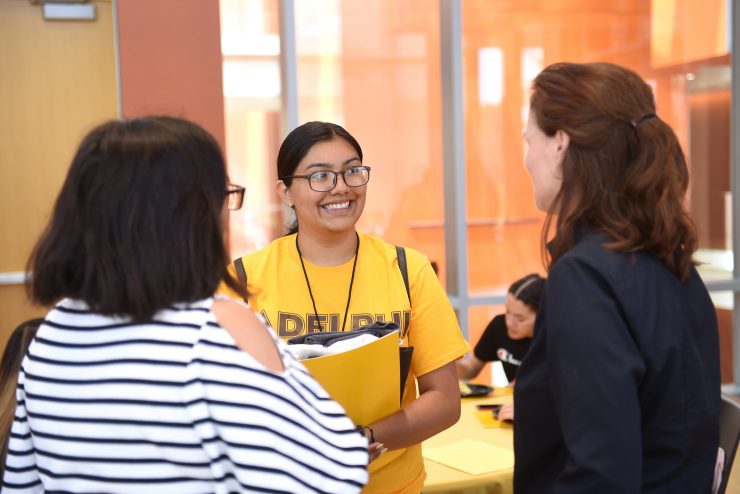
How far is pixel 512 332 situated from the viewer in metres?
3.55

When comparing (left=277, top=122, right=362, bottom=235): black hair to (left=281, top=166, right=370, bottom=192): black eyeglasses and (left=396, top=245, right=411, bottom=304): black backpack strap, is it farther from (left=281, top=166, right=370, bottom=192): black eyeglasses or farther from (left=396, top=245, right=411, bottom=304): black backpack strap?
(left=396, top=245, right=411, bottom=304): black backpack strap

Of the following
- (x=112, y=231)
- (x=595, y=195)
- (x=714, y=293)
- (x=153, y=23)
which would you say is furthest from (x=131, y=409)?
(x=714, y=293)

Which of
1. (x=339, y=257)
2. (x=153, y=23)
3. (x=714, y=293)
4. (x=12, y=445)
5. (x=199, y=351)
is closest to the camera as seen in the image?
(x=199, y=351)

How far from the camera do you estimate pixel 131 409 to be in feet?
3.33

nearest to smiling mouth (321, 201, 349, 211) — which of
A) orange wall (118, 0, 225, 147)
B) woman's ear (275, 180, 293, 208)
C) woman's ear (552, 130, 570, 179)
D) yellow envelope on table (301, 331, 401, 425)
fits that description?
woman's ear (275, 180, 293, 208)

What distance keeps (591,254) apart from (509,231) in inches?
144

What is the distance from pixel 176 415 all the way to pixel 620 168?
813 mm

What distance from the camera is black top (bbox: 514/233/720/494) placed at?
120 centimetres

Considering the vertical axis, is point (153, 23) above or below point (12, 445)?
above

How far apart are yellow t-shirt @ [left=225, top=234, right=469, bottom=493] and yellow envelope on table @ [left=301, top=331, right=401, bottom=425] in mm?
231

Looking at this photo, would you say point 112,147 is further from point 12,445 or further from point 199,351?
point 12,445

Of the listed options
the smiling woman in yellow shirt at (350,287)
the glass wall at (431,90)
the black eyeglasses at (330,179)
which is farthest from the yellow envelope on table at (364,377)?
the glass wall at (431,90)

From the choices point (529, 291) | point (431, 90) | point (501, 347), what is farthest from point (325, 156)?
point (431, 90)

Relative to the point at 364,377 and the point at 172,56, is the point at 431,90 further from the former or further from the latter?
the point at 364,377
